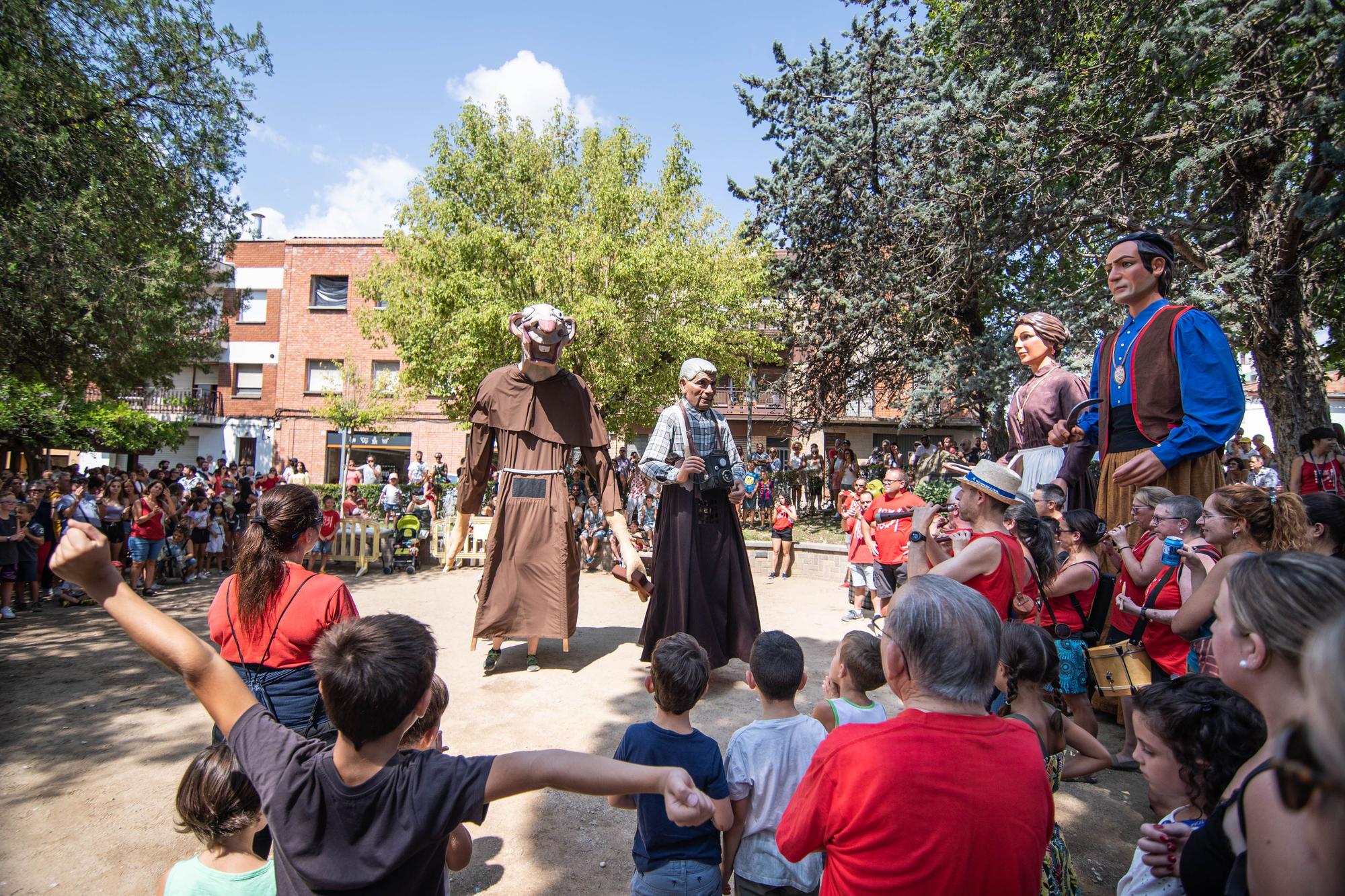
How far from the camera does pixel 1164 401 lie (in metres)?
3.06

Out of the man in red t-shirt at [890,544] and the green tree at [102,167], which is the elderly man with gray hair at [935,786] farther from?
the green tree at [102,167]

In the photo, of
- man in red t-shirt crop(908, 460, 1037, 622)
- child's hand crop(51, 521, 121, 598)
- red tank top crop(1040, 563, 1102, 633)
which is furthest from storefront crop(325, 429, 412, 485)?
child's hand crop(51, 521, 121, 598)

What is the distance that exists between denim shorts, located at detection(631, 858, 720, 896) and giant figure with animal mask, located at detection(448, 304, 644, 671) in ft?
10.5

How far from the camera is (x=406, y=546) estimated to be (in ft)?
37.8

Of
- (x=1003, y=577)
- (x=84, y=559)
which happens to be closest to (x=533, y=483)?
(x=1003, y=577)

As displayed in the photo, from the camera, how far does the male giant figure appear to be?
2916 millimetres

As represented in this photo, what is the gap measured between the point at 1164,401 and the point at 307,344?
31348mm

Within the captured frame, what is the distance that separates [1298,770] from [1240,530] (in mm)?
2635

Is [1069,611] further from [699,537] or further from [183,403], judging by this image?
[183,403]

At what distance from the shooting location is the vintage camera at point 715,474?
499 cm

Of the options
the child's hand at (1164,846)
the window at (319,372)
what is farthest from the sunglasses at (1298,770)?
Result: the window at (319,372)

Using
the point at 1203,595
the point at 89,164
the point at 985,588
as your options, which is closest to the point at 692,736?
the point at 985,588

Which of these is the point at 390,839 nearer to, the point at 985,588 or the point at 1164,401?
the point at 985,588

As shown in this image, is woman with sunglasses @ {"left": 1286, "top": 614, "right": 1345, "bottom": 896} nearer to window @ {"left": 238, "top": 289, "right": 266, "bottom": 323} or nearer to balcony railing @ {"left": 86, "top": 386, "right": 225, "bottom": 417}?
window @ {"left": 238, "top": 289, "right": 266, "bottom": 323}
